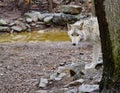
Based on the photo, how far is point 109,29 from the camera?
363 centimetres

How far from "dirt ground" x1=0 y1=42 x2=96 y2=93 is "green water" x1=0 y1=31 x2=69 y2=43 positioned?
179cm

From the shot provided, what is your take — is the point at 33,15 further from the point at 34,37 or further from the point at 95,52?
the point at 95,52

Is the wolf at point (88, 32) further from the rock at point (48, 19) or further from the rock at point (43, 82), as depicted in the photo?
the rock at point (48, 19)

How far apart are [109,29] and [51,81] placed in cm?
278

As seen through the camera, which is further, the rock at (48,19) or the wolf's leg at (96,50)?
the rock at (48,19)

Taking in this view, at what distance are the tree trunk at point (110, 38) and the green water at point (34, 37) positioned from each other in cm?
824

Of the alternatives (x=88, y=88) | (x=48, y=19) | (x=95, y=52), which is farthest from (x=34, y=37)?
(x=88, y=88)

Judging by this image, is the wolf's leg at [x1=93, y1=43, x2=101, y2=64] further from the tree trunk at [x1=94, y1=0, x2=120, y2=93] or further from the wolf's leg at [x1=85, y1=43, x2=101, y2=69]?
the tree trunk at [x1=94, y1=0, x2=120, y2=93]

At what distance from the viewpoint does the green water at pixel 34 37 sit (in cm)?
1229

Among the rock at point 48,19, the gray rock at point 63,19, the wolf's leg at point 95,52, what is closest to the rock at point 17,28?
the rock at point 48,19

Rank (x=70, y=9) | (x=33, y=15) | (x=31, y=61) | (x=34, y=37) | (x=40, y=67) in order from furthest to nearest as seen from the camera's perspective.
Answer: (x=33, y=15), (x=70, y=9), (x=34, y=37), (x=31, y=61), (x=40, y=67)

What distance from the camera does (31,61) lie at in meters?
8.12

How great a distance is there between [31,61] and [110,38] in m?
4.67

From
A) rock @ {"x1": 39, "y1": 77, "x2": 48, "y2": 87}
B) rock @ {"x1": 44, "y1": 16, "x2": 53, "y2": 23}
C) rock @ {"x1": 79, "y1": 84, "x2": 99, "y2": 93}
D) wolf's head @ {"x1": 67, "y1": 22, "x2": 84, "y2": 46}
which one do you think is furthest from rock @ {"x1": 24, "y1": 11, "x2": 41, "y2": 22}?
rock @ {"x1": 79, "y1": 84, "x2": 99, "y2": 93}
